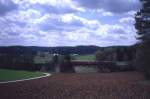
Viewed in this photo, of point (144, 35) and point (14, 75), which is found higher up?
point (144, 35)

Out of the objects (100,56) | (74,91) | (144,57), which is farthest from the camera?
(100,56)

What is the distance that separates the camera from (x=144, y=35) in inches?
859

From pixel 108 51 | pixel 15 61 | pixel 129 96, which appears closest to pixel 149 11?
pixel 129 96

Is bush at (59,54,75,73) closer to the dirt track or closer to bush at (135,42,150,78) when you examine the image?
bush at (135,42,150,78)

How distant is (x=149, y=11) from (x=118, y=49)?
26605 millimetres

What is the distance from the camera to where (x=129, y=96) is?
13375 millimetres

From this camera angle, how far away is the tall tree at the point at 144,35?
2125 cm

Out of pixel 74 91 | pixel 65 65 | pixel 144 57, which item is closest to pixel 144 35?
pixel 144 57

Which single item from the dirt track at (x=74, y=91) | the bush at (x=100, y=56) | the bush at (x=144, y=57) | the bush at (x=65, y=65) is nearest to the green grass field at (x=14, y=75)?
the dirt track at (x=74, y=91)

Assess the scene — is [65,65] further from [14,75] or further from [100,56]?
[100,56]

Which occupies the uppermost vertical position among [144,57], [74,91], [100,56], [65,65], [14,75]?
[144,57]

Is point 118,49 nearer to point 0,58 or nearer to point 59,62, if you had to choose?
point 59,62

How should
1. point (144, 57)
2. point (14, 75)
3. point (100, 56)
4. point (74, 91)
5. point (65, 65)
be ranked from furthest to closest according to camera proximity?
point (100, 56)
point (65, 65)
point (14, 75)
point (144, 57)
point (74, 91)

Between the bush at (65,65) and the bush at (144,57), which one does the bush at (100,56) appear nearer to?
the bush at (65,65)
